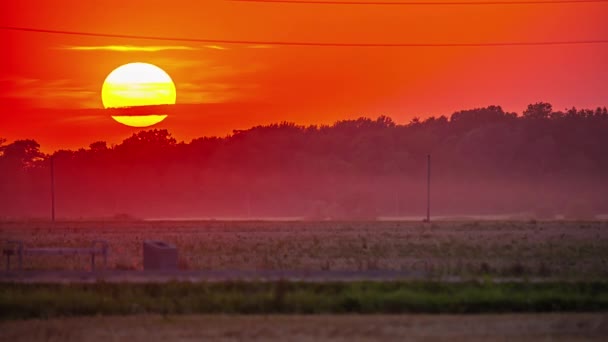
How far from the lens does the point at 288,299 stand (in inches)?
1016

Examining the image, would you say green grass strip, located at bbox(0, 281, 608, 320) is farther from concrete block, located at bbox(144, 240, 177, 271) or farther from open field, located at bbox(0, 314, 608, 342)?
concrete block, located at bbox(144, 240, 177, 271)

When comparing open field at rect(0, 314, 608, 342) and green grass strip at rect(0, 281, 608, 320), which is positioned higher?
green grass strip at rect(0, 281, 608, 320)

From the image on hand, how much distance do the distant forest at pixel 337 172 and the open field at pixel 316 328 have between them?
114546mm

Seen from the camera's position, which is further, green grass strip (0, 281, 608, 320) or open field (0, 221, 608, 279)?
open field (0, 221, 608, 279)

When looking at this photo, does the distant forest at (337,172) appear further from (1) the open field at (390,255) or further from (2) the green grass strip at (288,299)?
(2) the green grass strip at (288,299)

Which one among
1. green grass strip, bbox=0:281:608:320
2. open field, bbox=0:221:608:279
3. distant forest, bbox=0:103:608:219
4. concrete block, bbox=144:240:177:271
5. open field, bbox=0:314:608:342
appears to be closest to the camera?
open field, bbox=0:314:608:342

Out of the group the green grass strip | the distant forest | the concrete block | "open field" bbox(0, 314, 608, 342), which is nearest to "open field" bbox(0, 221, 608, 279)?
the concrete block

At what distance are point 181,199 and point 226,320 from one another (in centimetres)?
13636

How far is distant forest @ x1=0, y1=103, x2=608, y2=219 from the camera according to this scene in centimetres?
14938

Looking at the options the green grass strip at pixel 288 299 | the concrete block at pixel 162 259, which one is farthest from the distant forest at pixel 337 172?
the green grass strip at pixel 288 299

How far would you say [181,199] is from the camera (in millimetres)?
159625

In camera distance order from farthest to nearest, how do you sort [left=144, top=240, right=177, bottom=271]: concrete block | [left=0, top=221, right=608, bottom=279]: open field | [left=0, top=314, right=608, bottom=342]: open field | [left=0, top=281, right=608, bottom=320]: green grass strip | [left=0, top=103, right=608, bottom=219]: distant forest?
[left=0, top=103, right=608, bottom=219]: distant forest → [left=0, top=221, right=608, bottom=279]: open field → [left=144, top=240, right=177, bottom=271]: concrete block → [left=0, top=281, right=608, bottom=320]: green grass strip → [left=0, top=314, right=608, bottom=342]: open field

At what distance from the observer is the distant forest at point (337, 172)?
149375 mm

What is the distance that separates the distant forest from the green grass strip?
112m
